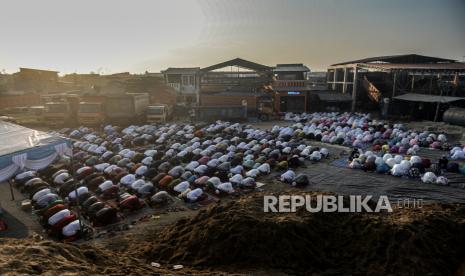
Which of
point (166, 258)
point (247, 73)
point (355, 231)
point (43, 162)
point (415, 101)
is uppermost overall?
point (247, 73)

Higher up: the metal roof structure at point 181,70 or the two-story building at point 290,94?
the metal roof structure at point 181,70

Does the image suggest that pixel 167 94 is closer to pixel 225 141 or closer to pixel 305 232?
pixel 225 141

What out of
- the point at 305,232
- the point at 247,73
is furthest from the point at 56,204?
the point at 247,73

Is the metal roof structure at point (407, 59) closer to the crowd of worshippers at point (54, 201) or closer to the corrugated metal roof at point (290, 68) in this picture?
the corrugated metal roof at point (290, 68)

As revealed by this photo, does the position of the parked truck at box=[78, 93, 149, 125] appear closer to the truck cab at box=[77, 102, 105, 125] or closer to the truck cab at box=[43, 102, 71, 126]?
the truck cab at box=[77, 102, 105, 125]

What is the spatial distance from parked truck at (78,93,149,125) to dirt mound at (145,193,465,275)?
27.9 m

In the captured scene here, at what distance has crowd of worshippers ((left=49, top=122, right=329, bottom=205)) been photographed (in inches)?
685

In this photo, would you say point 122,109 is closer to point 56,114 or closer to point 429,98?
Result: point 56,114

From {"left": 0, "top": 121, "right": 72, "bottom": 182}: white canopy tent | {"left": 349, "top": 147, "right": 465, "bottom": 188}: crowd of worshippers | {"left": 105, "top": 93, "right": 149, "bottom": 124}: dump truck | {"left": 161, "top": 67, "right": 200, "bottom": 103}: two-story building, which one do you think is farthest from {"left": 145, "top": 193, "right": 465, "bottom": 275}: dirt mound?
{"left": 161, "top": 67, "right": 200, "bottom": 103}: two-story building

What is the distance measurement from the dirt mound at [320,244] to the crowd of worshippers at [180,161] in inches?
Answer: 216

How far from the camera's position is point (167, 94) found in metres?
51.7

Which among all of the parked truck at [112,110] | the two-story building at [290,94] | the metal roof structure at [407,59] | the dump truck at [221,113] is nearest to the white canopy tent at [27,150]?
the parked truck at [112,110]

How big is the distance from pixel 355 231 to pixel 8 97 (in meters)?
58.4

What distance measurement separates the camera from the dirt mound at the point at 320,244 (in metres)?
9.76
